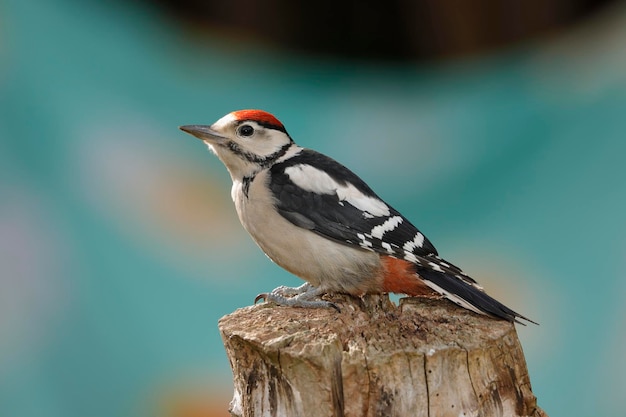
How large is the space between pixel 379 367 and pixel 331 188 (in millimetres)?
947

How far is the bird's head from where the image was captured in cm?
288

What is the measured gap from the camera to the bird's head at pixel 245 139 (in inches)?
114

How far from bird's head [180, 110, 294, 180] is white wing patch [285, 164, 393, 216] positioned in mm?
159

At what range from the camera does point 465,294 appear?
2475 millimetres

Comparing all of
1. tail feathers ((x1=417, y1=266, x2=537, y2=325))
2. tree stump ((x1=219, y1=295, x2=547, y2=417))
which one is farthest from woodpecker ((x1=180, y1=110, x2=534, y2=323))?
tree stump ((x1=219, y1=295, x2=547, y2=417))

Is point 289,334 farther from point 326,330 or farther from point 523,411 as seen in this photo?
point 523,411

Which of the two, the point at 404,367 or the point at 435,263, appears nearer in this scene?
the point at 404,367

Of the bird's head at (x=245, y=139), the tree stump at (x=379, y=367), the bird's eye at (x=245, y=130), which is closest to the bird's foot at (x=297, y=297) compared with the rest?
the tree stump at (x=379, y=367)

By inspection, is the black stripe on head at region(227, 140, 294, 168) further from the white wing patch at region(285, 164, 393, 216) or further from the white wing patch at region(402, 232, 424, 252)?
the white wing patch at region(402, 232, 424, 252)

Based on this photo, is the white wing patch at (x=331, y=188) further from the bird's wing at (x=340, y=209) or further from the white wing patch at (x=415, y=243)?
the white wing patch at (x=415, y=243)

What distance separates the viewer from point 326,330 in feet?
7.39

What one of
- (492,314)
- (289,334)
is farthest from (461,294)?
(289,334)

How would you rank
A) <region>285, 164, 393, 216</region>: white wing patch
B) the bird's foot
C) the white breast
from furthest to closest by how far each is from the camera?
<region>285, 164, 393, 216</region>: white wing patch < the white breast < the bird's foot

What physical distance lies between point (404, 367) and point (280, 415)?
43 cm
